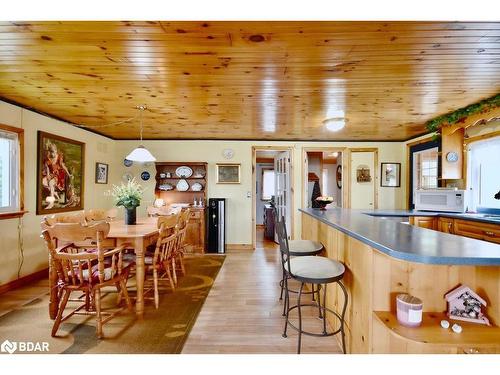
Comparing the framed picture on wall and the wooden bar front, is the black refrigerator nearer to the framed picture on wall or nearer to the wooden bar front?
the framed picture on wall

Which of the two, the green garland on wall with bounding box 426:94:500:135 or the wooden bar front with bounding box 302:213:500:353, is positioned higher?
the green garland on wall with bounding box 426:94:500:135

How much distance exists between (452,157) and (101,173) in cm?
602

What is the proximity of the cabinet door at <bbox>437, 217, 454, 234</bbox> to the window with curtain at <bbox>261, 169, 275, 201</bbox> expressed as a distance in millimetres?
5750

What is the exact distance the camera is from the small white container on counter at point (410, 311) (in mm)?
1394

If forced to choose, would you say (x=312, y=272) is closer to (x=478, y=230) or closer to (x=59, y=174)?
(x=478, y=230)

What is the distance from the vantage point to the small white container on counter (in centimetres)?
139

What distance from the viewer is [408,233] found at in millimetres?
1801

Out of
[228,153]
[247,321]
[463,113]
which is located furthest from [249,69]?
Result: [228,153]

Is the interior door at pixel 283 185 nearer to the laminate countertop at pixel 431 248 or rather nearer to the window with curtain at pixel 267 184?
the window with curtain at pixel 267 184

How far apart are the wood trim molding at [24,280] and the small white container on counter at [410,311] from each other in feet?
13.6

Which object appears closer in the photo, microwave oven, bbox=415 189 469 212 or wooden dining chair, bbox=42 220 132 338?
wooden dining chair, bbox=42 220 132 338

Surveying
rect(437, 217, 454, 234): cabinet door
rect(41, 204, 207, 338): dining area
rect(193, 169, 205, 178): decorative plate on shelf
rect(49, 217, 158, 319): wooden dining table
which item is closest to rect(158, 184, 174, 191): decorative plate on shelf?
rect(193, 169, 205, 178): decorative plate on shelf

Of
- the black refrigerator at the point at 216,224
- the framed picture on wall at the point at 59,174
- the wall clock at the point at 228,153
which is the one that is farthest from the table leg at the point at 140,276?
the wall clock at the point at 228,153

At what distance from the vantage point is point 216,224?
522 cm
